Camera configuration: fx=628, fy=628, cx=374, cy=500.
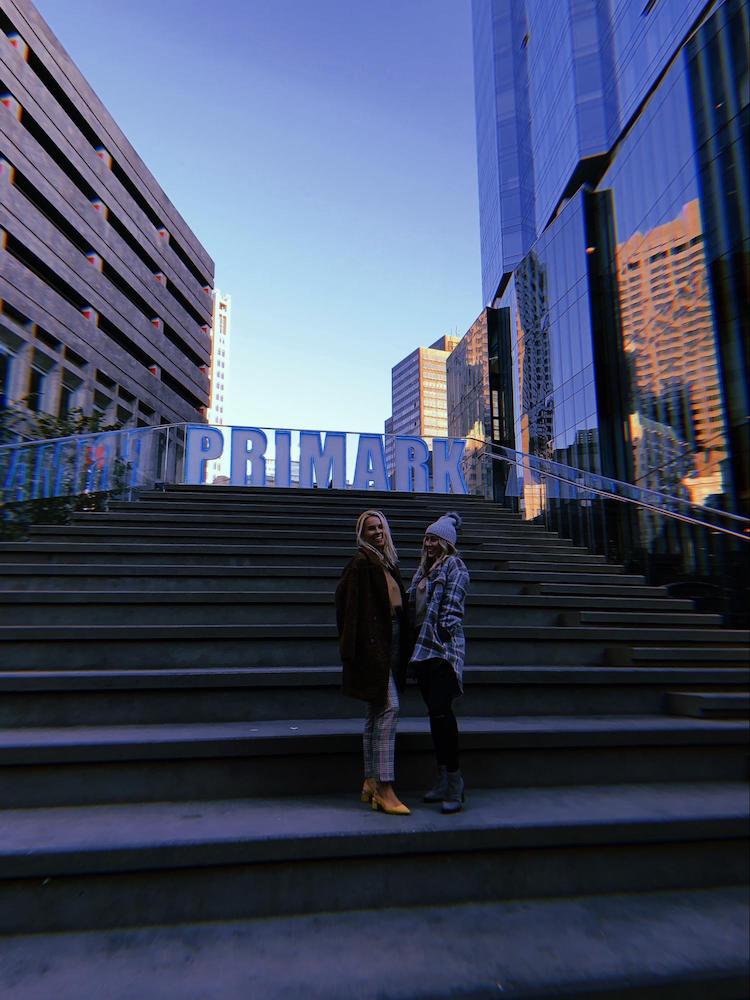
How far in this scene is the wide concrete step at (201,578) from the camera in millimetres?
→ 5871

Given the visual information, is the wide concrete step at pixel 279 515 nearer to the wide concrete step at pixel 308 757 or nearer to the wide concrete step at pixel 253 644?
the wide concrete step at pixel 253 644

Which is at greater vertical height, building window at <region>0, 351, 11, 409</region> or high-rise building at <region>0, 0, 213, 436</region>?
high-rise building at <region>0, 0, 213, 436</region>

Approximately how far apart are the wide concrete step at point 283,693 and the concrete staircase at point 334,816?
1 cm

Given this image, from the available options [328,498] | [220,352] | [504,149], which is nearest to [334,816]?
[328,498]

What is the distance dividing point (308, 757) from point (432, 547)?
138cm

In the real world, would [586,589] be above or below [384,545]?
below

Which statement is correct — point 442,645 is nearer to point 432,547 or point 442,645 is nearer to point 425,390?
point 432,547

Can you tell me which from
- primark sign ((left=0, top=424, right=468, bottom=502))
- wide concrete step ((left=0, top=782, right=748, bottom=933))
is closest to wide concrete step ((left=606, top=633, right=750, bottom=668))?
wide concrete step ((left=0, top=782, right=748, bottom=933))

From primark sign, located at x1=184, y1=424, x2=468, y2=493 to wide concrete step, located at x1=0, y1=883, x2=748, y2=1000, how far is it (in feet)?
35.4

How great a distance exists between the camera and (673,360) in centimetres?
1894

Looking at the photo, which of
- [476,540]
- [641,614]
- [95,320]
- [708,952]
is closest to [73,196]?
[95,320]

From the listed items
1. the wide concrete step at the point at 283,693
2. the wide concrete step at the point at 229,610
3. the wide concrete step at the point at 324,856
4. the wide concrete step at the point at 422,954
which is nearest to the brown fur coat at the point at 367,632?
the wide concrete step at the point at 324,856

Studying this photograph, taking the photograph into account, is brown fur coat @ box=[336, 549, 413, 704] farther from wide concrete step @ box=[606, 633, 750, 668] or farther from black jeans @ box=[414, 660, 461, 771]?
wide concrete step @ box=[606, 633, 750, 668]

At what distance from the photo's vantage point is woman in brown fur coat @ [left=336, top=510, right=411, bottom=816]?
3293mm
